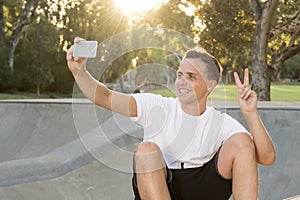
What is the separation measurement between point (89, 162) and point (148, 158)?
9.66ft

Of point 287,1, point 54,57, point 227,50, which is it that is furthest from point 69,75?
point 287,1

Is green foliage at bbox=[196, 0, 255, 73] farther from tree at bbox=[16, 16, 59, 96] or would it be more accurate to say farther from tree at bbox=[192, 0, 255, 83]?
tree at bbox=[16, 16, 59, 96]

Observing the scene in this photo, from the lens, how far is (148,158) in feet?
7.92

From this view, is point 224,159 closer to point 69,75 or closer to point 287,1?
point 287,1

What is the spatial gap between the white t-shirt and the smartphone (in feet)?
1.36

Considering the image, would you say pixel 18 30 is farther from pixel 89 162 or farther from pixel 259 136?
pixel 259 136

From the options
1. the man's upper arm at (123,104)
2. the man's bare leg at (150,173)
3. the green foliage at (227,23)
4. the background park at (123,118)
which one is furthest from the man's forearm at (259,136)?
the green foliage at (227,23)

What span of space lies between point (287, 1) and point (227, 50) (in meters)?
4.16

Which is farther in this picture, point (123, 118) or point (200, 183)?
point (123, 118)

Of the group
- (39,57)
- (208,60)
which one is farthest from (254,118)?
(39,57)

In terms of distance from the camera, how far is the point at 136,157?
8.03ft

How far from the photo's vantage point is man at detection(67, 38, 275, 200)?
8.02ft

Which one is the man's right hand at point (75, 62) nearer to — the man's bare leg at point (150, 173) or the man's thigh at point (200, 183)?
the man's bare leg at point (150, 173)

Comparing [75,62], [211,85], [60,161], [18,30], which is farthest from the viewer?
[18,30]
